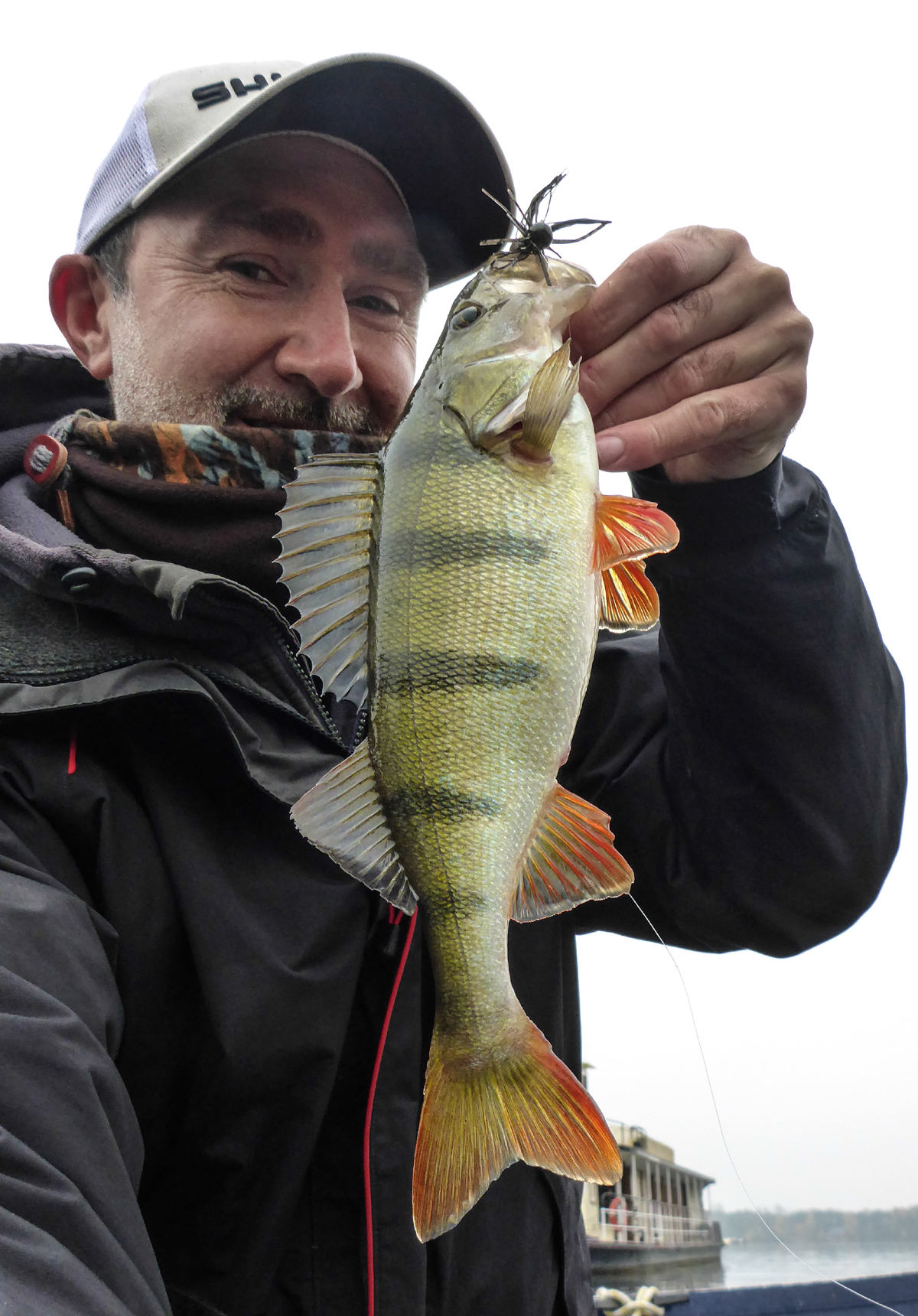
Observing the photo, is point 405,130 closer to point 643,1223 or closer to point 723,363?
point 723,363

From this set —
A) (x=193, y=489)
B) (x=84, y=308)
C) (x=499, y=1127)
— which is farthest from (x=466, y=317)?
(x=84, y=308)

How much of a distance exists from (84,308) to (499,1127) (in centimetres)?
271

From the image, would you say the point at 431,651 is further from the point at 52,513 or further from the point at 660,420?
the point at 52,513

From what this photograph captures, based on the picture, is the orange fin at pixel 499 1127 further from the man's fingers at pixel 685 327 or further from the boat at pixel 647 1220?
the boat at pixel 647 1220

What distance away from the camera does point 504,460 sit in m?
1.53

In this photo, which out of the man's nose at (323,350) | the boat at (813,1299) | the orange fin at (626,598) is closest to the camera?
the orange fin at (626,598)

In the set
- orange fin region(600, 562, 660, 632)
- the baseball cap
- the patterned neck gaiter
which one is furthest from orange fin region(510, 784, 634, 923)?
the baseball cap

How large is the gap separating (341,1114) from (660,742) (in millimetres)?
1059

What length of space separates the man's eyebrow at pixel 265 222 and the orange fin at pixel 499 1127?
2.08m

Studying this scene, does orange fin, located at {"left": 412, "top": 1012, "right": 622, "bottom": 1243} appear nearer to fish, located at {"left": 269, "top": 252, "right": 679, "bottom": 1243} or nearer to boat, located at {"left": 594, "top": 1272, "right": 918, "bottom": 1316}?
fish, located at {"left": 269, "top": 252, "right": 679, "bottom": 1243}

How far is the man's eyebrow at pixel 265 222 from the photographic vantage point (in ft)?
8.66

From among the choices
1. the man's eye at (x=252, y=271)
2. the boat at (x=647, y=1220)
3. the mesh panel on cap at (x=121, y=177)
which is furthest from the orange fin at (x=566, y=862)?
the boat at (x=647, y=1220)

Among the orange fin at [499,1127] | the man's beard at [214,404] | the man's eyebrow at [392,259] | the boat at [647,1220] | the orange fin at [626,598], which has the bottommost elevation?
the boat at [647,1220]

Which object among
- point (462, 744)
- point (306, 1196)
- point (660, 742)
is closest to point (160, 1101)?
point (306, 1196)
